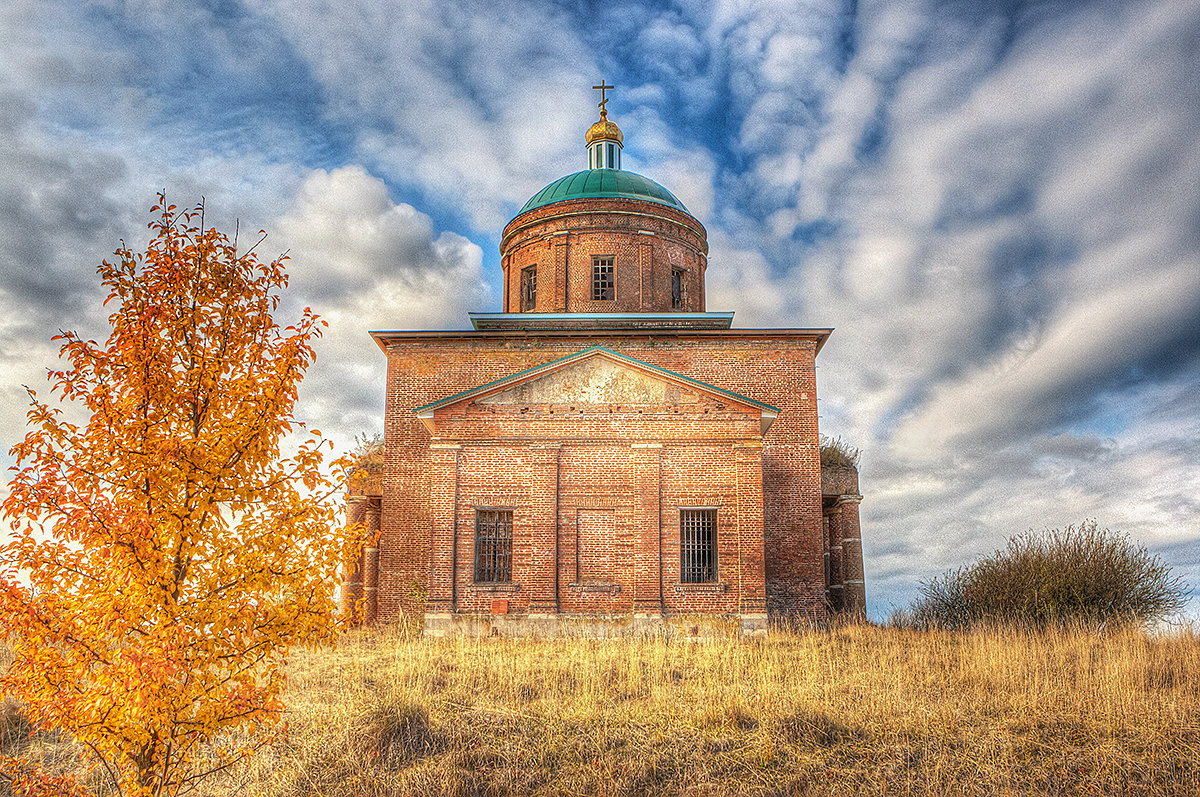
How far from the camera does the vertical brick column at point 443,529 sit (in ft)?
58.0

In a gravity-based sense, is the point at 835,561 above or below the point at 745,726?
above

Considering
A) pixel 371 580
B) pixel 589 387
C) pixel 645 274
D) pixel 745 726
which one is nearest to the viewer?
pixel 745 726

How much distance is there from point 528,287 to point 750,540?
13436 millimetres

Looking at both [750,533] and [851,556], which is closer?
[750,533]

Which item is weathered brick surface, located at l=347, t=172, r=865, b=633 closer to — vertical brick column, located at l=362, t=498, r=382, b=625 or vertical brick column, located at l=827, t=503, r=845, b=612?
vertical brick column, located at l=362, t=498, r=382, b=625

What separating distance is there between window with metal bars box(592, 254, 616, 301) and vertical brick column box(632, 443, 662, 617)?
9.39 metres

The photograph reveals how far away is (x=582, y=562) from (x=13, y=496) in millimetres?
13025

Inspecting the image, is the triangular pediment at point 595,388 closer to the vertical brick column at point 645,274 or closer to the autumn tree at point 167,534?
the vertical brick column at point 645,274

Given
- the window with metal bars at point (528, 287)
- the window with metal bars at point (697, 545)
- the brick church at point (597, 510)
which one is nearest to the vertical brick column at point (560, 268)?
the window with metal bars at point (528, 287)

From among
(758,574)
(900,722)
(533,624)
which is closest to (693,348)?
(758,574)

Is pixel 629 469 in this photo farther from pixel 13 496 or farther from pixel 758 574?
pixel 13 496

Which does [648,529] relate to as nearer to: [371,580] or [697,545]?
[697,545]

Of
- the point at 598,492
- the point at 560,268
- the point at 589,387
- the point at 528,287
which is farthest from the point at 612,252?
the point at 598,492

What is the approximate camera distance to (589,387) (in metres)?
18.7
